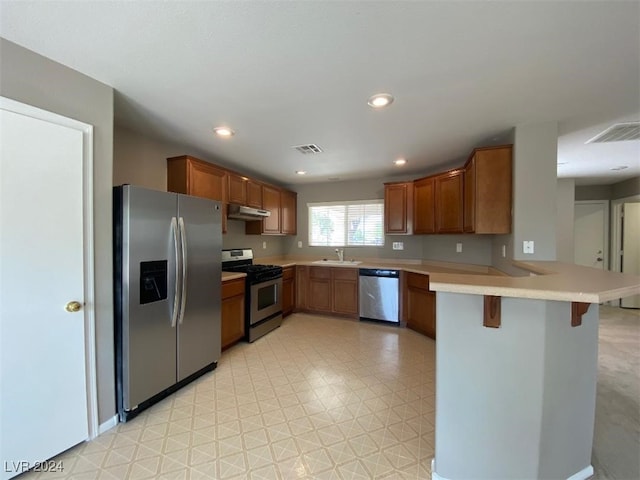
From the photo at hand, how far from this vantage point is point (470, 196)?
3.07 m

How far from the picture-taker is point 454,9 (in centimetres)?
125

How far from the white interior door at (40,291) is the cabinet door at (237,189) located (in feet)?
6.06

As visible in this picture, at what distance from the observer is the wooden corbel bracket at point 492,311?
1.36 m

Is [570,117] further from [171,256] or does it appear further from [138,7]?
[171,256]

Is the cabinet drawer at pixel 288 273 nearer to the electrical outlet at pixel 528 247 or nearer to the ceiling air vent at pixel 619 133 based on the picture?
the electrical outlet at pixel 528 247

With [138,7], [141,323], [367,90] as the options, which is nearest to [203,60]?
[138,7]

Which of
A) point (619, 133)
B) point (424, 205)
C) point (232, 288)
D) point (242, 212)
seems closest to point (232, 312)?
point (232, 288)

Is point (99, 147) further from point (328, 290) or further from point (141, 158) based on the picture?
point (328, 290)

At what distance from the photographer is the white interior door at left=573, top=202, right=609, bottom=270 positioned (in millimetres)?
5359

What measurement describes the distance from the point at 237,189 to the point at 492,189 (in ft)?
9.66

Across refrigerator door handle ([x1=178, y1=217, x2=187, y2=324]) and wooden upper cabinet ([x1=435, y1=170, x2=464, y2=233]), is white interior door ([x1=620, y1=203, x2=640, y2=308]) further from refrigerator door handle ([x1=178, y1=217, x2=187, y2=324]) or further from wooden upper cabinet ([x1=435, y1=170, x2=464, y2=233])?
refrigerator door handle ([x1=178, y1=217, x2=187, y2=324])

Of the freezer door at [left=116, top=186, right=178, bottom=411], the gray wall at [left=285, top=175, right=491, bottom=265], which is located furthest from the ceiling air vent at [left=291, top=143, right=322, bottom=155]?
the gray wall at [left=285, top=175, right=491, bottom=265]

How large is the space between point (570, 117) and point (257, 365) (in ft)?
12.0

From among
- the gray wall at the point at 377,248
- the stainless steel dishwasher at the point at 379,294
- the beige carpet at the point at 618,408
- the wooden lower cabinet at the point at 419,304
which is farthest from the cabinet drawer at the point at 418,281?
the beige carpet at the point at 618,408
